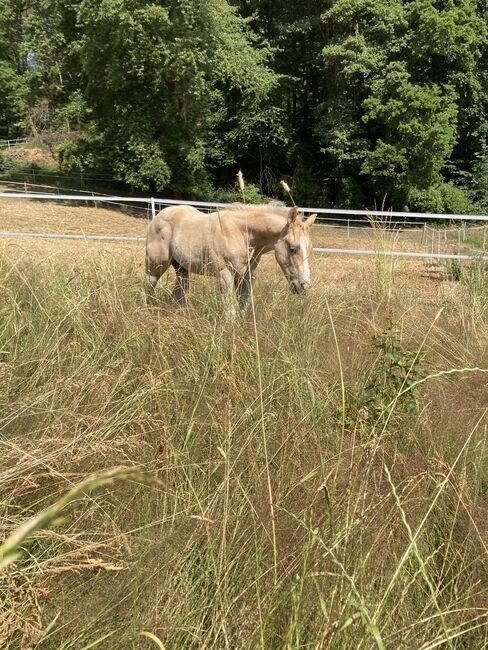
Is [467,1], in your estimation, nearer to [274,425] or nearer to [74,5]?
[74,5]

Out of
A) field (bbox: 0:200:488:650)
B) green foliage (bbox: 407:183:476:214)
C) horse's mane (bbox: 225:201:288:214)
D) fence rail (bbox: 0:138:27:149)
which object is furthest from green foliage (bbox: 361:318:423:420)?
fence rail (bbox: 0:138:27:149)

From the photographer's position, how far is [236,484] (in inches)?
66.4

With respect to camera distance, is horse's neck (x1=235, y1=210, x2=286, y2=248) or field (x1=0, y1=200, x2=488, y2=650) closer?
field (x1=0, y1=200, x2=488, y2=650)

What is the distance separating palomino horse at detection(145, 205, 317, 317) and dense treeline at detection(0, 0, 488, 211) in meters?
16.6

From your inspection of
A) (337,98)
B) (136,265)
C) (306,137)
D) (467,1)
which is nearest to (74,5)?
(337,98)

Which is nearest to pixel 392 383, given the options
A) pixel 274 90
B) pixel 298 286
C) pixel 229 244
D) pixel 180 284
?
pixel 298 286

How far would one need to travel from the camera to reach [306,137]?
97.8 feet

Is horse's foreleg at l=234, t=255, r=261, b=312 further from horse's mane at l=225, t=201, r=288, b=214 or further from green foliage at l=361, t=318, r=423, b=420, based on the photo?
green foliage at l=361, t=318, r=423, b=420

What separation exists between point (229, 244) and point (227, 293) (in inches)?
38.9

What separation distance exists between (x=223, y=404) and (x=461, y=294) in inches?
142

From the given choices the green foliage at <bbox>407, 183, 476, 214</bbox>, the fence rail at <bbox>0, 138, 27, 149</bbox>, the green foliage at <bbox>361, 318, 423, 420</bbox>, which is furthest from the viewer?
the fence rail at <bbox>0, 138, 27, 149</bbox>

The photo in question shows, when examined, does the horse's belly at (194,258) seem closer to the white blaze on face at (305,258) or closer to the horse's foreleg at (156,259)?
the horse's foreleg at (156,259)

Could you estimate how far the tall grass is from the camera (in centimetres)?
126

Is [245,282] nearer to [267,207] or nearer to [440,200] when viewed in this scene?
[267,207]
